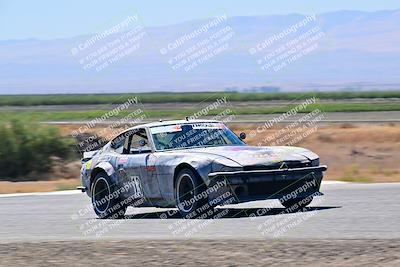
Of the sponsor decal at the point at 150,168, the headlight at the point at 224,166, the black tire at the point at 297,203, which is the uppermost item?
the sponsor decal at the point at 150,168

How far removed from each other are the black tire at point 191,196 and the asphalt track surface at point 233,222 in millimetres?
181

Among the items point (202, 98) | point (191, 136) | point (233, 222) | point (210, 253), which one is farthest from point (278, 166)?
point (202, 98)

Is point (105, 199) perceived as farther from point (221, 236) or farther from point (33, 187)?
point (33, 187)

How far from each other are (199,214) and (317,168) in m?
1.72

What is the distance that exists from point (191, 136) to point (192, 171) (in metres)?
1.28

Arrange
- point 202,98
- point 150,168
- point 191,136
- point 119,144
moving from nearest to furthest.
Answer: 1. point 150,168
2. point 191,136
3. point 119,144
4. point 202,98

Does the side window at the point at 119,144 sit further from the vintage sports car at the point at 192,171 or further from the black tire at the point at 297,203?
the black tire at the point at 297,203

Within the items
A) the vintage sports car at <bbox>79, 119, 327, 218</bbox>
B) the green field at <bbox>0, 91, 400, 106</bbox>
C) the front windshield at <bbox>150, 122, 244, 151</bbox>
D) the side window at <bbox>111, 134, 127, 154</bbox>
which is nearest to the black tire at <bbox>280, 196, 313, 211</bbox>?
the vintage sports car at <bbox>79, 119, 327, 218</bbox>

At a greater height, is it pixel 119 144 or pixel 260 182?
pixel 119 144

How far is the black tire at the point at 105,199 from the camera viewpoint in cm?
1523

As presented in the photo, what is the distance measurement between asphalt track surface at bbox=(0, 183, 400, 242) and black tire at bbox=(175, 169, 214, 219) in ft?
0.59

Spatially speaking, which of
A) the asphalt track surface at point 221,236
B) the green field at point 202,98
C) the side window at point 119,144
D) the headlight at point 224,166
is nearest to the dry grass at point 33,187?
the asphalt track surface at point 221,236

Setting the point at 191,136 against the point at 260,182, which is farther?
the point at 191,136

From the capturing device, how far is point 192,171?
1368 cm
